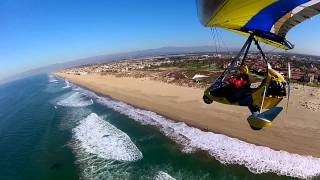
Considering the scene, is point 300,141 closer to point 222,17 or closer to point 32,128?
point 222,17

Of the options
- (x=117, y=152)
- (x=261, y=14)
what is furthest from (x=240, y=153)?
(x=261, y=14)

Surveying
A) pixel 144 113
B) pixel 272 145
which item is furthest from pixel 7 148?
pixel 272 145

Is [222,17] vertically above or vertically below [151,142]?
above

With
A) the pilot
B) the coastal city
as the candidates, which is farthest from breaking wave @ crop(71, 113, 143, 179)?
the pilot

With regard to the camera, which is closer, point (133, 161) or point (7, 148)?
point (133, 161)

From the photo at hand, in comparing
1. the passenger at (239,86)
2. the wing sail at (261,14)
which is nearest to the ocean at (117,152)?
the passenger at (239,86)

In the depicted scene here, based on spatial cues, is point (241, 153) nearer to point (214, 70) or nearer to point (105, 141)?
point (105, 141)

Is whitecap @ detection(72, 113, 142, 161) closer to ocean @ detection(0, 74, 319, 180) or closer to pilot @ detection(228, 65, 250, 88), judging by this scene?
ocean @ detection(0, 74, 319, 180)

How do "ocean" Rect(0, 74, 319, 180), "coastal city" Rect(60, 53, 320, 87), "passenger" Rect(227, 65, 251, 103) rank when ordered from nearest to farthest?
"passenger" Rect(227, 65, 251, 103), "ocean" Rect(0, 74, 319, 180), "coastal city" Rect(60, 53, 320, 87)
